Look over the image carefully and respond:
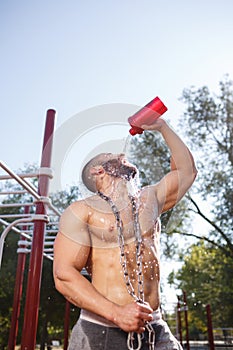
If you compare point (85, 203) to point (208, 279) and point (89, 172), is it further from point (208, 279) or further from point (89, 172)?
point (208, 279)

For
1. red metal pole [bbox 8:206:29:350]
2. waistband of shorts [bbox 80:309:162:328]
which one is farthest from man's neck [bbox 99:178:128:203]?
red metal pole [bbox 8:206:29:350]

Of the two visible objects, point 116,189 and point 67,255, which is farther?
point 116,189

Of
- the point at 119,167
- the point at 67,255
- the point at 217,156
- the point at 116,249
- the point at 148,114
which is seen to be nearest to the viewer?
the point at 67,255

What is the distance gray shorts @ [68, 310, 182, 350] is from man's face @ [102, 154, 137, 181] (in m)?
0.72

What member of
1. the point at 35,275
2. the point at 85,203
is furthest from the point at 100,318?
the point at 35,275

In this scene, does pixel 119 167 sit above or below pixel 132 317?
above

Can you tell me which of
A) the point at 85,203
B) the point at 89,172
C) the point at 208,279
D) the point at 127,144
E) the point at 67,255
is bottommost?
the point at 67,255

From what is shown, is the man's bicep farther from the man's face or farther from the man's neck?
the man's face

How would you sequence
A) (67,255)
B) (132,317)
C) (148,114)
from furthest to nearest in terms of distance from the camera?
(148,114) < (67,255) < (132,317)

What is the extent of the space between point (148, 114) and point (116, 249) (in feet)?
2.18

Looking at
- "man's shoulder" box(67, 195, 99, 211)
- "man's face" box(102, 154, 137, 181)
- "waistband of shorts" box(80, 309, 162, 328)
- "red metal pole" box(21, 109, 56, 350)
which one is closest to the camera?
"waistband of shorts" box(80, 309, 162, 328)

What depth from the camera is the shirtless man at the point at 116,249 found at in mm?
1580

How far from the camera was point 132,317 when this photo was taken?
4.48ft

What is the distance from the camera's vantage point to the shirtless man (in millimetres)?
1580
